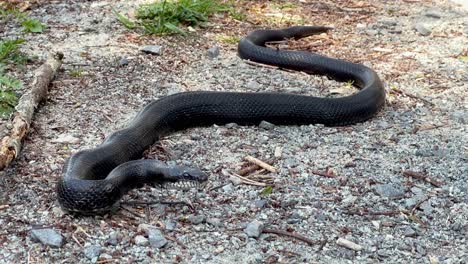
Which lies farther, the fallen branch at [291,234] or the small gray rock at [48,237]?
the fallen branch at [291,234]

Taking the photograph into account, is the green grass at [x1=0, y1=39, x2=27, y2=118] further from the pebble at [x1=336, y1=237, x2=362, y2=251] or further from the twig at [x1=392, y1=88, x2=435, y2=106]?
the twig at [x1=392, y1=88, x2=435, y2=106]

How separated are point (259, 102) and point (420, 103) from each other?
1.44 meters

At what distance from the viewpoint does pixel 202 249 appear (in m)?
3.69

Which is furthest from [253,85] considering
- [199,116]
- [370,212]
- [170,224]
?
[170,224]

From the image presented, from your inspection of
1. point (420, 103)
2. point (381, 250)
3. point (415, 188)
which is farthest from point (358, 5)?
point (381, 250)

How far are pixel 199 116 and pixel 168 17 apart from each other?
2.34 metres

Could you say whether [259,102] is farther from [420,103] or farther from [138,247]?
[138,247]

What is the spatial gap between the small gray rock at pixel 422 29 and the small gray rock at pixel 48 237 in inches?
205

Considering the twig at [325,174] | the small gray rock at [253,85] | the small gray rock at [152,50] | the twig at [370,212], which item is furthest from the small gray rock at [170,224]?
the small gray rock at [152,50]

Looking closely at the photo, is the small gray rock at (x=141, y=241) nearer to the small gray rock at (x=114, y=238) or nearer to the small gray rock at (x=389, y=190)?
the small gray rock at (x=114, y=238)

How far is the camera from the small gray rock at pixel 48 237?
11.9 feet

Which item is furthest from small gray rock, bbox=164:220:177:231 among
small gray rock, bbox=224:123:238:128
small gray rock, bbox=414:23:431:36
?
small gray rock, bbox=414:23:431:36

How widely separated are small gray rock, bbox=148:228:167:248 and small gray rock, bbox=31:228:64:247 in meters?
0.46

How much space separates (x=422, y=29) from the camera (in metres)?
7.70
